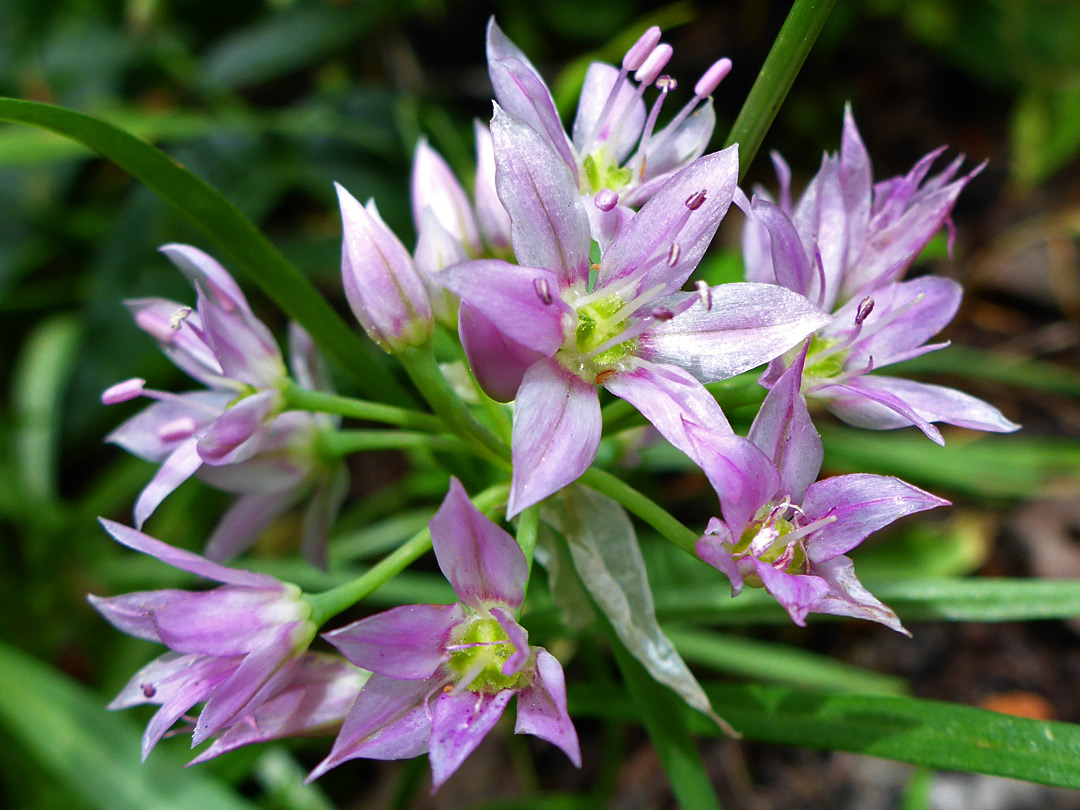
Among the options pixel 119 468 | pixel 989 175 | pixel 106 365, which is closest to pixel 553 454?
pixel 106 365

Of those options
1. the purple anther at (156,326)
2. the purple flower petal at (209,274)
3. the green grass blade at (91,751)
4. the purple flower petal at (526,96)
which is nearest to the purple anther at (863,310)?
the purple flower petal at (526,96)

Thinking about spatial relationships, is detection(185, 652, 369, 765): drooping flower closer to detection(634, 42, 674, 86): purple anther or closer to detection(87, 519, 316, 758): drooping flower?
detection(87, 519, 316, 758): drooping flower

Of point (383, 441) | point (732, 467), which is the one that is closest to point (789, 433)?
point (732, 467)

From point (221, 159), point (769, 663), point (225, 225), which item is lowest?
point (769, 663)

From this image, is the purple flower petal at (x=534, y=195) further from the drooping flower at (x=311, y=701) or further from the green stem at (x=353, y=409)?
the drooping flower at (x=311, y=701)

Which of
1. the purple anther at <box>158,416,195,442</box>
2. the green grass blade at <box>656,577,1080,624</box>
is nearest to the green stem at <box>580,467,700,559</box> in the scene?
the green grass blade at <box>656,577,1080,624</box>

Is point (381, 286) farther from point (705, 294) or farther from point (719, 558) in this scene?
point (719, 558)

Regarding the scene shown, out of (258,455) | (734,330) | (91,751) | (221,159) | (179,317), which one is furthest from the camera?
(221,159)

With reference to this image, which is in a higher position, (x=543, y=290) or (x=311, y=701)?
(x=543, y=290)

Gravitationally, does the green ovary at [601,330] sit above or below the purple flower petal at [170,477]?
below
